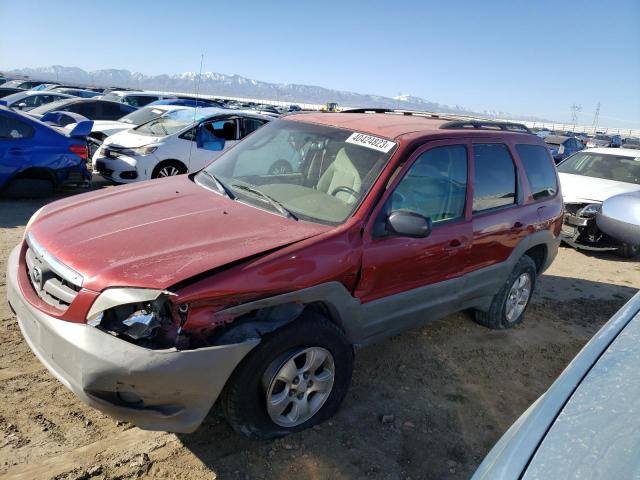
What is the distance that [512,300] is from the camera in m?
4.67

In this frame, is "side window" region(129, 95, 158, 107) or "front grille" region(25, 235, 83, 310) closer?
"front grille" region(25, 235, 83, 310)

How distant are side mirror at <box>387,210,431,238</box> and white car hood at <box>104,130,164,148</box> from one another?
6789 mm

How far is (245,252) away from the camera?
2.55 m

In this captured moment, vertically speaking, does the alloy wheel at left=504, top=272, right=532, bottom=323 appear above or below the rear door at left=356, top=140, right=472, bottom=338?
below

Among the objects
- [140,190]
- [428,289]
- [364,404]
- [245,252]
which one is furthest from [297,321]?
[140,190]

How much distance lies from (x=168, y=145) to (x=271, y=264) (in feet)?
22.5

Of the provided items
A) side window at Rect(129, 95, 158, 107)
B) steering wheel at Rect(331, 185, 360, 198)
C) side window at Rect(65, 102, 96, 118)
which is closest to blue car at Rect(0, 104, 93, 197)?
side window at Rect(65, 102, 96, 118)

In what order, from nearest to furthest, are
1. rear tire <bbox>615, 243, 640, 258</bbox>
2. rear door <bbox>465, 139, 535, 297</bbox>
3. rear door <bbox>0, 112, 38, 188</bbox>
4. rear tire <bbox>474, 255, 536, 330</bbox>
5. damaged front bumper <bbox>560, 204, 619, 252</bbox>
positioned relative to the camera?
rear door <bbox>465, 139, 535, 297</bbox>
rear tire <bbox>474, 255, 536, 330</bbox>
rear door <bbox>0, 112, 38, 188</bbox>
damaged front bumper <bbox>560, 204, 619, 252</bbox>
rear tire <bbox>615, 243, 640, 258</bbox>

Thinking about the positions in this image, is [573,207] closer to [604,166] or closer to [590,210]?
[590,210]

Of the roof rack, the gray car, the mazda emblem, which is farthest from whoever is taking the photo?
the roof rack

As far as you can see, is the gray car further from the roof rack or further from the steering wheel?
the roof rack

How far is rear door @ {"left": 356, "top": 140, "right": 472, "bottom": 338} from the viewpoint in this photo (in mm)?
3084

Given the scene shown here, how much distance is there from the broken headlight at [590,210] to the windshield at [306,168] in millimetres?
5669

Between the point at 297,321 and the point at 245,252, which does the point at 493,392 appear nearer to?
the point at 297,321
